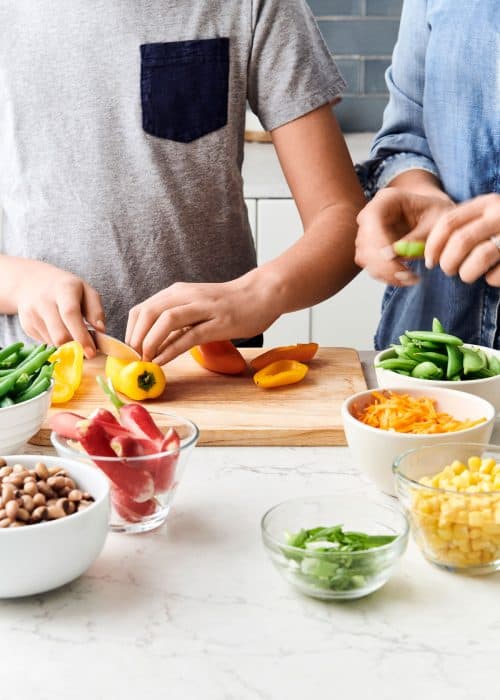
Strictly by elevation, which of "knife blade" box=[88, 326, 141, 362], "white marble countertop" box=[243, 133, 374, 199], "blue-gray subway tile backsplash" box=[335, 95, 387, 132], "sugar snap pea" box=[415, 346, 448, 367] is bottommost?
"white marble countertop" box=[243, 133, 374, 199]

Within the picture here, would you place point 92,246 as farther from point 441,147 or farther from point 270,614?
point 270,614

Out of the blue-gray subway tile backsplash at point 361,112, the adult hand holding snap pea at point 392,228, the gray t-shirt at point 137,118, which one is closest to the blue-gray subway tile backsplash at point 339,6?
the blue-gray subway tile backsplash at point 361,112

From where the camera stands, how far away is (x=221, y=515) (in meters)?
1.09

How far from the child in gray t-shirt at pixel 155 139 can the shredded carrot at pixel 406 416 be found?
1.45 feet

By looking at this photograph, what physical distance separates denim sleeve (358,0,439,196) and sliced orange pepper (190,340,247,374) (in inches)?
18.5

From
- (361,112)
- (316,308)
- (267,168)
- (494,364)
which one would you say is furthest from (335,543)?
(361,112)

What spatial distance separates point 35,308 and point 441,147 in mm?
794

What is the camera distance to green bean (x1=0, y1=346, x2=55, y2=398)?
4.07 ft

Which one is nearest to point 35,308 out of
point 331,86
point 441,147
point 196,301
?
point 196,301

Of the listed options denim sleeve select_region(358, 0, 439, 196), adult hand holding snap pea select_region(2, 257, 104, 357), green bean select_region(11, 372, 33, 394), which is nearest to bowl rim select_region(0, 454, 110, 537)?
green bean select_region(11, 372, 33, 394)

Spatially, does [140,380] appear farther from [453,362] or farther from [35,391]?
[453,362]

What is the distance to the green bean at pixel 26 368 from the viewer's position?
124 cm

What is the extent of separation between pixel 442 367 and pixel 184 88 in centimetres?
78

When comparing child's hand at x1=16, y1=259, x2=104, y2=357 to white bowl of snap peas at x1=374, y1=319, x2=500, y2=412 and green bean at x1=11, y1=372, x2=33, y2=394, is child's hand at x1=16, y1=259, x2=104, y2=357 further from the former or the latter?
white bowl of snap peas at x1=374, y1=319, x2=500, y2=412
